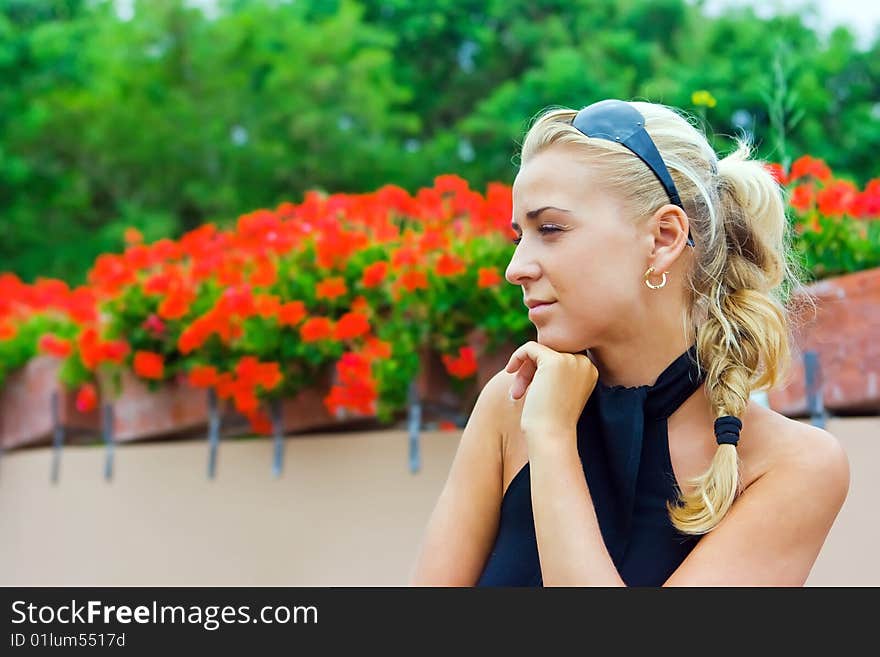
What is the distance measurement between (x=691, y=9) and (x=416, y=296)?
11204 mm

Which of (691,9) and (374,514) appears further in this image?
(691,9)

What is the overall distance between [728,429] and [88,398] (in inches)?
156

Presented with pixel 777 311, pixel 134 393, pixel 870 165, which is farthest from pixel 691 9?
pixel 777 311

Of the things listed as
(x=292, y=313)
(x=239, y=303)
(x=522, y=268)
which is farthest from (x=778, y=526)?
(x=239, y=303)

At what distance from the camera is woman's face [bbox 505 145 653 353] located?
170 cm

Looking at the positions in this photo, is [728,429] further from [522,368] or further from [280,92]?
[280,92]

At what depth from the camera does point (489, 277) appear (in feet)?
11.6

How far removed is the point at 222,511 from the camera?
448 centimetres

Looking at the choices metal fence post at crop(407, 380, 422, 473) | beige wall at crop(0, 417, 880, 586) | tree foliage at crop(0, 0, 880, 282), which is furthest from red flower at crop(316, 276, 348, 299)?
tree foliage at crop(0, 0, 880, 282)

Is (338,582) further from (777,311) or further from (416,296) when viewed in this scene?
(777,311)

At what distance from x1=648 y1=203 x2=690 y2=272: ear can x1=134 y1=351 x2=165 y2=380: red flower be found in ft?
10.3

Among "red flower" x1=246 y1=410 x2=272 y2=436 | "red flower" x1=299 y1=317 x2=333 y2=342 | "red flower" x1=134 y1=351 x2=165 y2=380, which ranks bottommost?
"red flower" x1=246 y1=410 x2=272 y2=436

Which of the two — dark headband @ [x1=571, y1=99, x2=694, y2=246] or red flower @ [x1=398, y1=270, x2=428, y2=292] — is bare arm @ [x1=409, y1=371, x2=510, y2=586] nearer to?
dark headband @ [x1=571, y1=99, x2=694, y2=246]

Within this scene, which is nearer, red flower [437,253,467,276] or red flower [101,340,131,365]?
red flower [437,253,467,276]
